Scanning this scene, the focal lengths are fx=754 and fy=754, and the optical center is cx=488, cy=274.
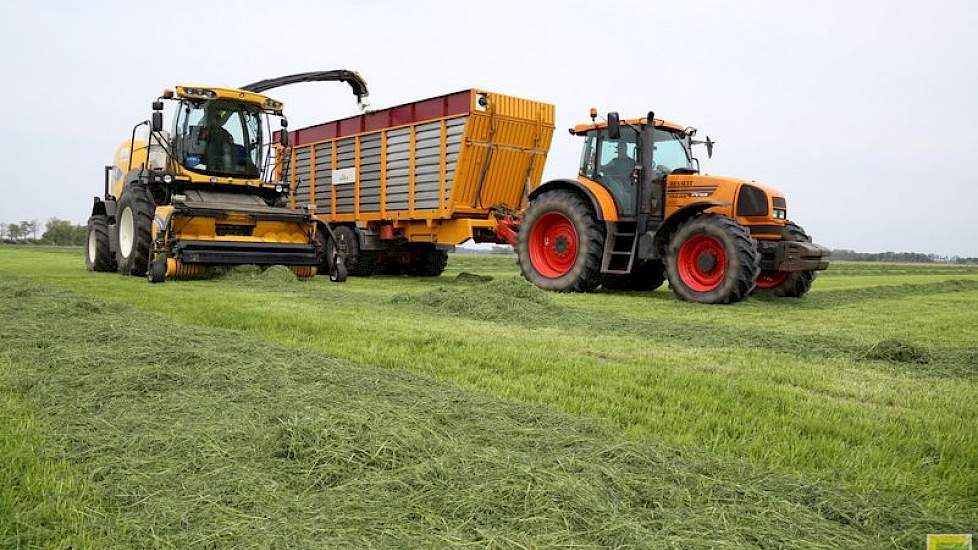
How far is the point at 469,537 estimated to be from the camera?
2.10 meters

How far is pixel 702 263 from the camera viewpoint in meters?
9.64

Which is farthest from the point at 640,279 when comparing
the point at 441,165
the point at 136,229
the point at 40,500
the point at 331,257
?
the point at 40,500

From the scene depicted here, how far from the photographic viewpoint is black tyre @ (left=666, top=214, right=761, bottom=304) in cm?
905

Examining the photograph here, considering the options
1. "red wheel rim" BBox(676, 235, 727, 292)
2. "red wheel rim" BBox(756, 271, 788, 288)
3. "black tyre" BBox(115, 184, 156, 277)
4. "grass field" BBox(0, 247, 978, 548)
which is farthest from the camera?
"black tyre" BBox(115, 184, 156, 277)

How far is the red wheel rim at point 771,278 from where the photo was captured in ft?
35.9

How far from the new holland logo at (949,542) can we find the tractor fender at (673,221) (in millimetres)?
7658

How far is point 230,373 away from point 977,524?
3.40 meters

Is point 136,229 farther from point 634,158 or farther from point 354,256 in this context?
point 634,158

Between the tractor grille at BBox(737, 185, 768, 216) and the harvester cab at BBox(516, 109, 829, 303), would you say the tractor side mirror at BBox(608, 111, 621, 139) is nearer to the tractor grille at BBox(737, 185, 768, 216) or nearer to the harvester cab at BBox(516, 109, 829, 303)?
the harvester cab at BBox(516, 109, 829, 303)

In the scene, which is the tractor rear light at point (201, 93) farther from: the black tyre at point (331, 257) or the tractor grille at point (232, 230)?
the black tyre at point (331, 257)

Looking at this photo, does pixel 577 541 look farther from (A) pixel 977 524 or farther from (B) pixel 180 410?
(B) pixel 180 410

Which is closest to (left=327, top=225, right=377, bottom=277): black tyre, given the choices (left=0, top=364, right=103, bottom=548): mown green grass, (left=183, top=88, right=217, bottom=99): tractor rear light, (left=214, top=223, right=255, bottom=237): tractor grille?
(left=214, top=223, right=255, bottom=237): tractor grille

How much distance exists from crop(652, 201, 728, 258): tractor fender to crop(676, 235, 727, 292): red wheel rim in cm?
33

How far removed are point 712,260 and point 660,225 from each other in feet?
2.96
